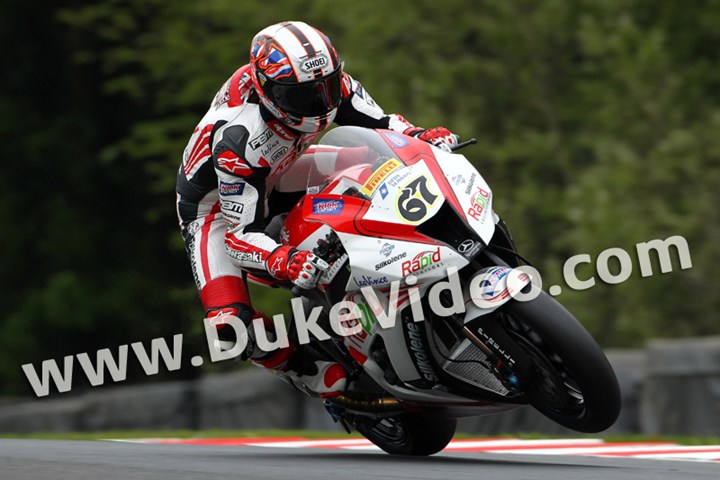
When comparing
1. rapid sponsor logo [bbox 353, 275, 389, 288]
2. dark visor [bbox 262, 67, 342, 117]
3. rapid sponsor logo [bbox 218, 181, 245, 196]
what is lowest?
rapid sponsor logo [bbox 353, 275, 389, 288]

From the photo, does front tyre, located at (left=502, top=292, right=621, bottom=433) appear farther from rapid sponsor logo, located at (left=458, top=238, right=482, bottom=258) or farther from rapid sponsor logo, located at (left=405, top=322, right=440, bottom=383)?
rapid sponsor logo, located at (left=405, top=322, right=440, bottom=383)

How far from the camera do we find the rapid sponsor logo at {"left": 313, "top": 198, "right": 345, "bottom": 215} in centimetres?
512

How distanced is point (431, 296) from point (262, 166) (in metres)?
1.03

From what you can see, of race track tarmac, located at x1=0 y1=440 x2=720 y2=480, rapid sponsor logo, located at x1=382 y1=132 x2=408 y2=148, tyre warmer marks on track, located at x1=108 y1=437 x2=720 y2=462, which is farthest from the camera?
tyre warmer marks on track, located at x1=108 y1=437 x2=720 y2=462

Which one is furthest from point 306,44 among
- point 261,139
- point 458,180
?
point 458,180

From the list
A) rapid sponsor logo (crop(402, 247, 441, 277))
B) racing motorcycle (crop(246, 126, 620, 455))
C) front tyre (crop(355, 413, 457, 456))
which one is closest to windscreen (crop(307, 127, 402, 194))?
racing motorcycle (crop(246, 126, 620, 455))

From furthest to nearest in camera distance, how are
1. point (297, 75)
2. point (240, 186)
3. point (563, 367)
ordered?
point (240, 186), point (297, 75), point (563, 367)

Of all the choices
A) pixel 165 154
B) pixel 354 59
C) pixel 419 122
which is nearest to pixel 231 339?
pixel 419 122

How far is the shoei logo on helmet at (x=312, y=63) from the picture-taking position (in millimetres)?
5145

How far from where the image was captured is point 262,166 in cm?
535

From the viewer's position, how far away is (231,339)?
219 inches

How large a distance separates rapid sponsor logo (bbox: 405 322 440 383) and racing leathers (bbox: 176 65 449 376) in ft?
1.91

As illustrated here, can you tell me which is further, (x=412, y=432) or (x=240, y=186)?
(x=412, y=432)

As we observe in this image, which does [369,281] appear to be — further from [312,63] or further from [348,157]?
[312,63]
